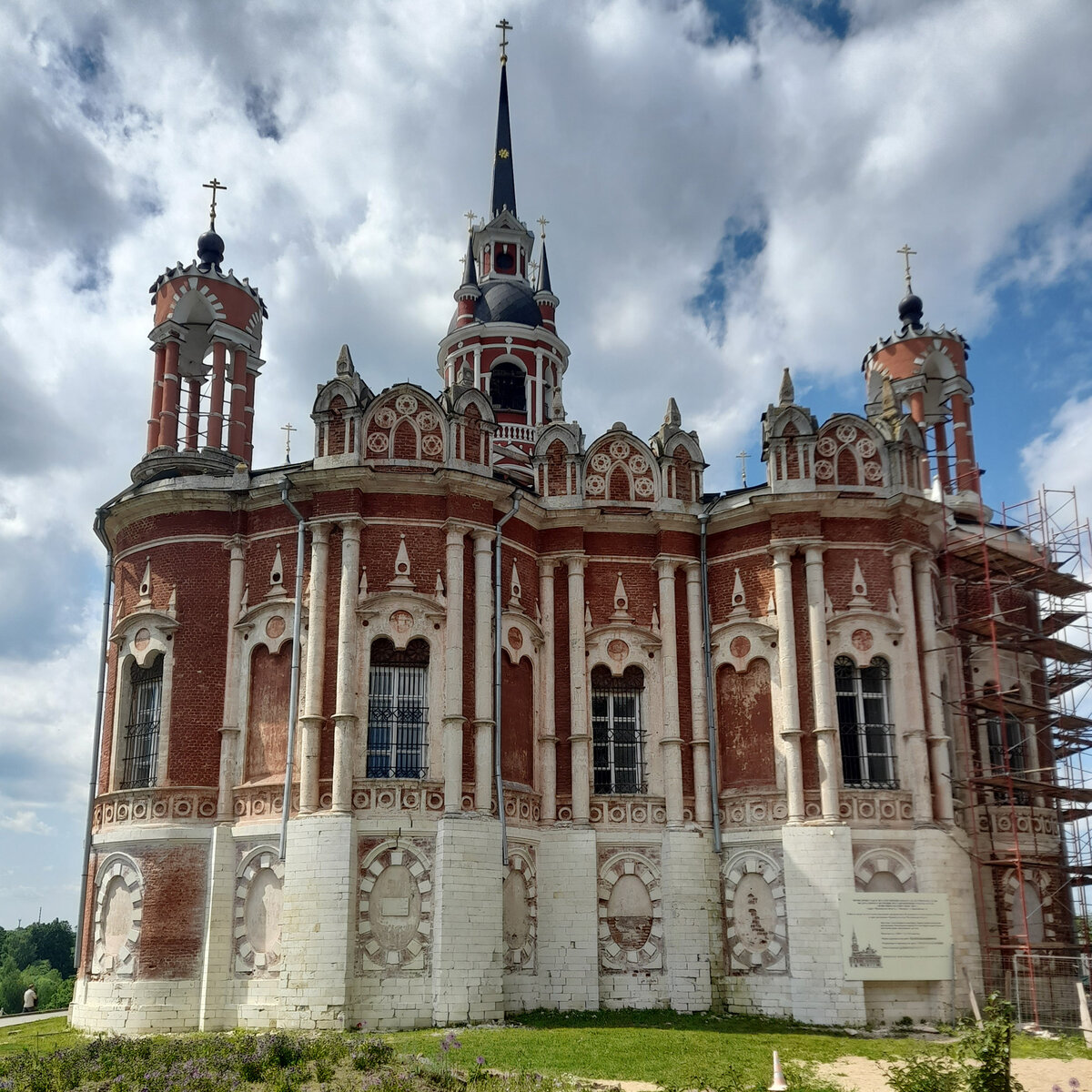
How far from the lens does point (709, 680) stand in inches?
1031

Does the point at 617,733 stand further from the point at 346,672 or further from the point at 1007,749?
the point at 1007,749

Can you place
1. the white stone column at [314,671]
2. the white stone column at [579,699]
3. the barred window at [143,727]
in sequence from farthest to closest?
the white stone column at [579,699] → the barred window at [143,727] → the white stone column at [314,671]

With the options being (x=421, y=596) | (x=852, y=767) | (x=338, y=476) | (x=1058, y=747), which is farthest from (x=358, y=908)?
(x=1058, y=747)

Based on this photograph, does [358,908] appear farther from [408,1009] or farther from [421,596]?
[421,596]

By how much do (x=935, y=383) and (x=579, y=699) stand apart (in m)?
14.2

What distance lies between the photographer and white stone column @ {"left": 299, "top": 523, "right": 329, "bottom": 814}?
22.8 metres

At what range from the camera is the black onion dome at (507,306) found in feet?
126

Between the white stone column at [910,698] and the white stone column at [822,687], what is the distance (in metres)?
1.51

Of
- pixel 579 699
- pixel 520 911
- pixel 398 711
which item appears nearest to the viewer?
pixel 398 711

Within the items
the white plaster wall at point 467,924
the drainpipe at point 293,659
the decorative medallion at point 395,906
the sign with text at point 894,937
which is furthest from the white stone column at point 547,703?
the sign with text at point 894,937

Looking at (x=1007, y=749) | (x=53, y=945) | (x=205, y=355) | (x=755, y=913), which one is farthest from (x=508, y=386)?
(x=53, y=945)

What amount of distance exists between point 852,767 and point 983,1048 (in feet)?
40.3

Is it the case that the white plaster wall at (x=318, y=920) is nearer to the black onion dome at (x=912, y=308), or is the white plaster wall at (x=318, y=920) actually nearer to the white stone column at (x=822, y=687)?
the white stone column at (x=822, y=687)

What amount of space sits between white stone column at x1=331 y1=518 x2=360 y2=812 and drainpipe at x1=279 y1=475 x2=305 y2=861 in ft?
2.82
